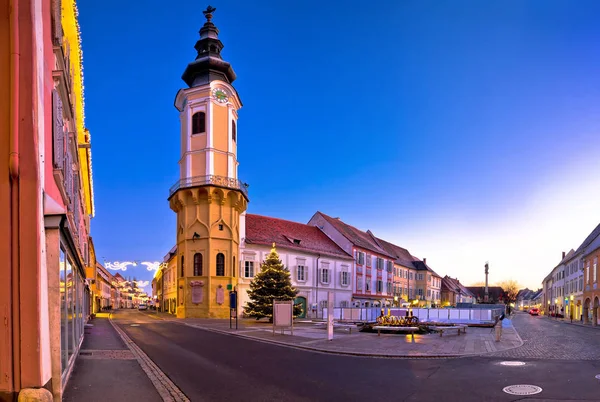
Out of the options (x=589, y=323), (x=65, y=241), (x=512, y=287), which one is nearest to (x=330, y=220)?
(x=589, y=323)

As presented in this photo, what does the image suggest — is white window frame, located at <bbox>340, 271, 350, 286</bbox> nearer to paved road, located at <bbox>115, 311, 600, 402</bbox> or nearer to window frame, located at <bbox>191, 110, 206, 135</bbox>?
window frame, located at <bbox>191, 110, 206, 135</bbox>

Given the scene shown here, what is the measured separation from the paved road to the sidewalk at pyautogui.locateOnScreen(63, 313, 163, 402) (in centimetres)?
77

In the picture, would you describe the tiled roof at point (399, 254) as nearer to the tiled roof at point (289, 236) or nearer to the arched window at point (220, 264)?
the tiled roof at point (289, 236)

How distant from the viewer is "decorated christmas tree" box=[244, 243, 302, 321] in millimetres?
33219

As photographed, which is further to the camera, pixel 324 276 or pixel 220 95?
pixel 324 276

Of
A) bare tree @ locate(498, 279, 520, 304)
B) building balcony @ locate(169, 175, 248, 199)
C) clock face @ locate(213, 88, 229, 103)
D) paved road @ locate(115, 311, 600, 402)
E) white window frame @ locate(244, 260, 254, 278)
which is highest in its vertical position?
clock face @ locate(213, 88, 229, 103)

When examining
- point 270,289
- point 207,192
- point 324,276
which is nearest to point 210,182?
point 207,192

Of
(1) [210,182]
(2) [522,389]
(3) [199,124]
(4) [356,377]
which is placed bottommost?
(4) [356,377]

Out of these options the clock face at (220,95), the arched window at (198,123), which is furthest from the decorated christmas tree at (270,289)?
the clock face at (220,95)

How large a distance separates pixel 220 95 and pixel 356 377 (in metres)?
36.2

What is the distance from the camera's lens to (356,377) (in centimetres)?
1106

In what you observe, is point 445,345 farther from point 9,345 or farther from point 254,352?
point 9,345

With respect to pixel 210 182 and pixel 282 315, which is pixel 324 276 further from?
pixel 282 315

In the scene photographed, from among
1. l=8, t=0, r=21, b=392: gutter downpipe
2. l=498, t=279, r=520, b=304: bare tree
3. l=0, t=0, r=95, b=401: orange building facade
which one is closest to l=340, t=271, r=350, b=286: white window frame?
l=0, t=0, r=95, b=401: orange building facade
